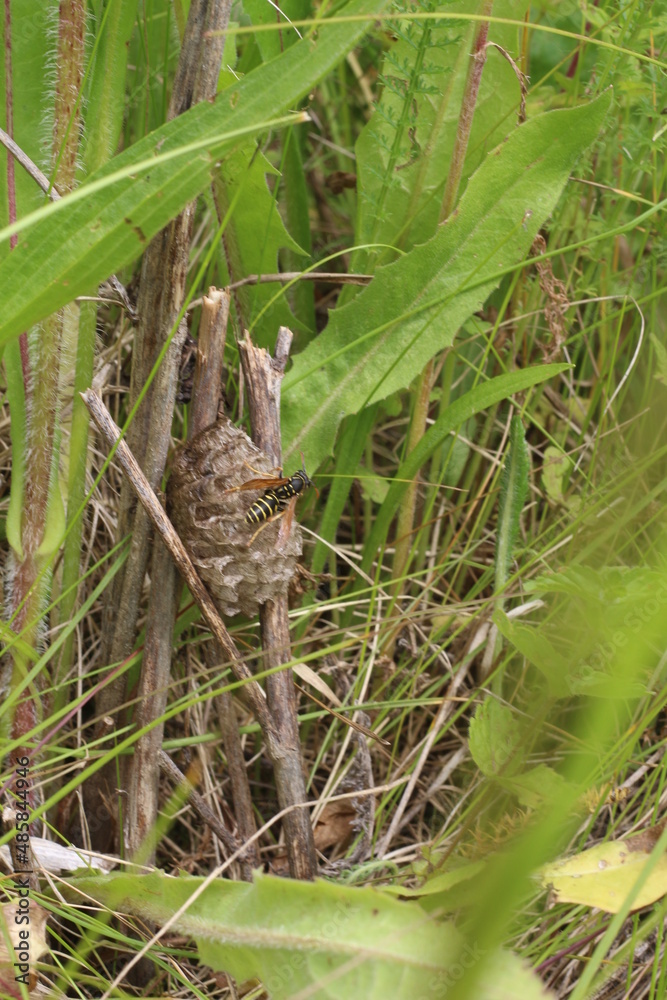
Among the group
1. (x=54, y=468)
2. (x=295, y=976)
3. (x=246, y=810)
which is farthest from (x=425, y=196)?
(x=295, y=976)

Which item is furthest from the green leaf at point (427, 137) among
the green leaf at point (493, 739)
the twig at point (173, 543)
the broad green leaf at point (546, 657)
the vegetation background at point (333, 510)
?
the green leaf at point (493, 739)

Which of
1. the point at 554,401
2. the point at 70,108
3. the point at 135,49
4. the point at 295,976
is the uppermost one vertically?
the point at 135,49

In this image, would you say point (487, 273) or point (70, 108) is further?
point (487, 273)

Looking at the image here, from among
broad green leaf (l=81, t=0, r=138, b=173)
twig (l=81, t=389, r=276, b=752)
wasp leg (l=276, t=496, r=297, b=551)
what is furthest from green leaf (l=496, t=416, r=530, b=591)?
broad green leaf (l=81, t=0, r=138, b=173)

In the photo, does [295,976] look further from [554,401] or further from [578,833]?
[554,401]

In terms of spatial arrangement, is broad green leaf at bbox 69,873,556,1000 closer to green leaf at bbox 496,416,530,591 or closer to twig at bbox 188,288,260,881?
twig at bbox 188,288,260,881

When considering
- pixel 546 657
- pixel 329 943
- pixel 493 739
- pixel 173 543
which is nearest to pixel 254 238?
pixel 173 543

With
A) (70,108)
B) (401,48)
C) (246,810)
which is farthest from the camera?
(401,48)

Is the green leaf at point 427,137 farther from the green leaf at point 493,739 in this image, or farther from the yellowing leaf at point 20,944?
the yellowing leaf at point 20,944
